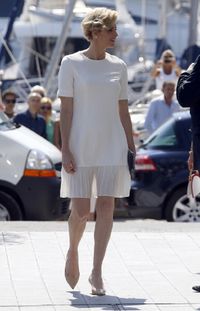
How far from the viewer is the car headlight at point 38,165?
40.9 ft

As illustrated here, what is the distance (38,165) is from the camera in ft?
41.1

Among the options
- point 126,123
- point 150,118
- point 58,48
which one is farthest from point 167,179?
point 58,48

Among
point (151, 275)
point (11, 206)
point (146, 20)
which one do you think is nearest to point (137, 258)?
point (151, 275)

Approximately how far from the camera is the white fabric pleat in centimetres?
822

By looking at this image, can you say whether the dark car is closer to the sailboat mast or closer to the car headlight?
the car headlight

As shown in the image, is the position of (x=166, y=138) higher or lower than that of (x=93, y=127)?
lower

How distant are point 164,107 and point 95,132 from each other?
827 cm

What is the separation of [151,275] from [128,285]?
416mm

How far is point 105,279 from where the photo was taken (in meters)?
8.86

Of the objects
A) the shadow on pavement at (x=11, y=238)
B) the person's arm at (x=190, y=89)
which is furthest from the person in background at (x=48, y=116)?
the person's arm at (x=190, y=89)

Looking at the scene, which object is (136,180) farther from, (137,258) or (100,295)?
(100,295)

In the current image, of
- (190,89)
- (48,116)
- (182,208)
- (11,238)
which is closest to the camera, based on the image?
(190,89)

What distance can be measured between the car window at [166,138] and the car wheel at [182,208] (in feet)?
1.86

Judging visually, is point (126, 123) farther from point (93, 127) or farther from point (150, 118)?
point (150, 118)
